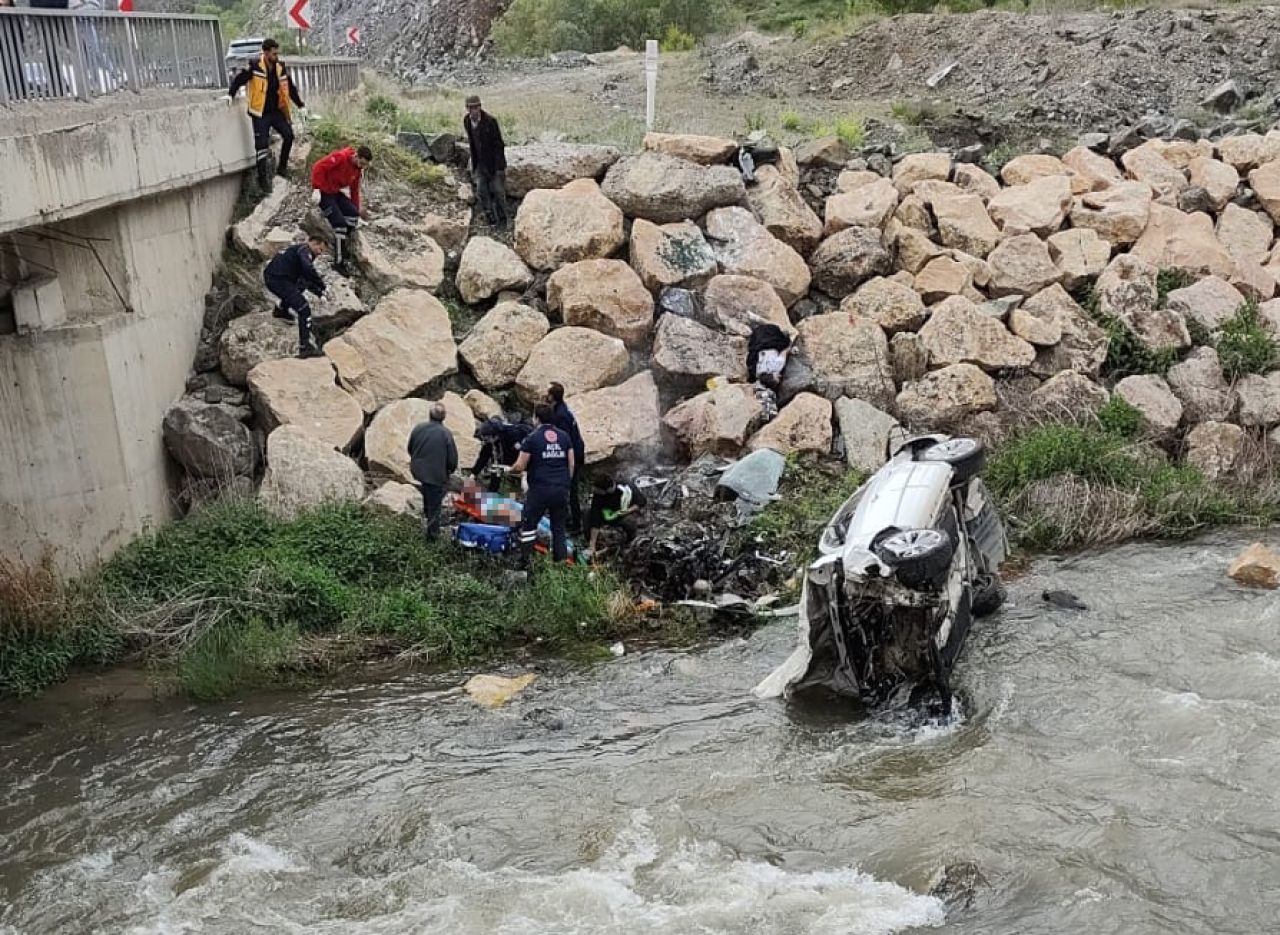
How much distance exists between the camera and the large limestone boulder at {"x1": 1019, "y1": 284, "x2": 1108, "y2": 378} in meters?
13.6

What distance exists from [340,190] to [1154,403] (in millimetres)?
8530

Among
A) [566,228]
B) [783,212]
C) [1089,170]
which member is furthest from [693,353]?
[1089,170]

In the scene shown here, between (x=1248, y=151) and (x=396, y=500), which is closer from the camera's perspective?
(x=396, y=500)

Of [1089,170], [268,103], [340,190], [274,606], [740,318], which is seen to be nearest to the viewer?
[274,606]

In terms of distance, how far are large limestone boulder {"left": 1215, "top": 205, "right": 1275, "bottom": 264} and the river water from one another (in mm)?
6502

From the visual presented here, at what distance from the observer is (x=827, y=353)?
13484 mm

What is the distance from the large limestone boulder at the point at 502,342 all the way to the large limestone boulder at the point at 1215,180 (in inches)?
334

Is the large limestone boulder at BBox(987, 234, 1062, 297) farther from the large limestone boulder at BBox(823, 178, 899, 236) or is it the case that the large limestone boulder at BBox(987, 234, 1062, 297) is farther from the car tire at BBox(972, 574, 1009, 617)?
the car tire at BBox(972, 574, 1009, 617)

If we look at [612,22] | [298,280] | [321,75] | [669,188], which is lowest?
[298,280]

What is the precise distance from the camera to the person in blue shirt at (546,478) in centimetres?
1068

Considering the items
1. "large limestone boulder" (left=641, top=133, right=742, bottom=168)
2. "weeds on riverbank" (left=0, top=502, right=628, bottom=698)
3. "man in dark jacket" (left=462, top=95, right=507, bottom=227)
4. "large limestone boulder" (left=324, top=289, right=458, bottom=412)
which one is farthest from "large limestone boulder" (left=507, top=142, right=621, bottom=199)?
"weeds on riverbank" (left=0, top=502, right=628, bottom=698)

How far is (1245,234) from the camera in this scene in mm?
15664

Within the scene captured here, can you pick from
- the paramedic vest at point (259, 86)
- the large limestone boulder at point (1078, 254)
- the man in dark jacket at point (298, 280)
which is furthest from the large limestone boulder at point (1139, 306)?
the paramedic vest at point (259, 86)

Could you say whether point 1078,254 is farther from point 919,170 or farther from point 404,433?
point 404,433
